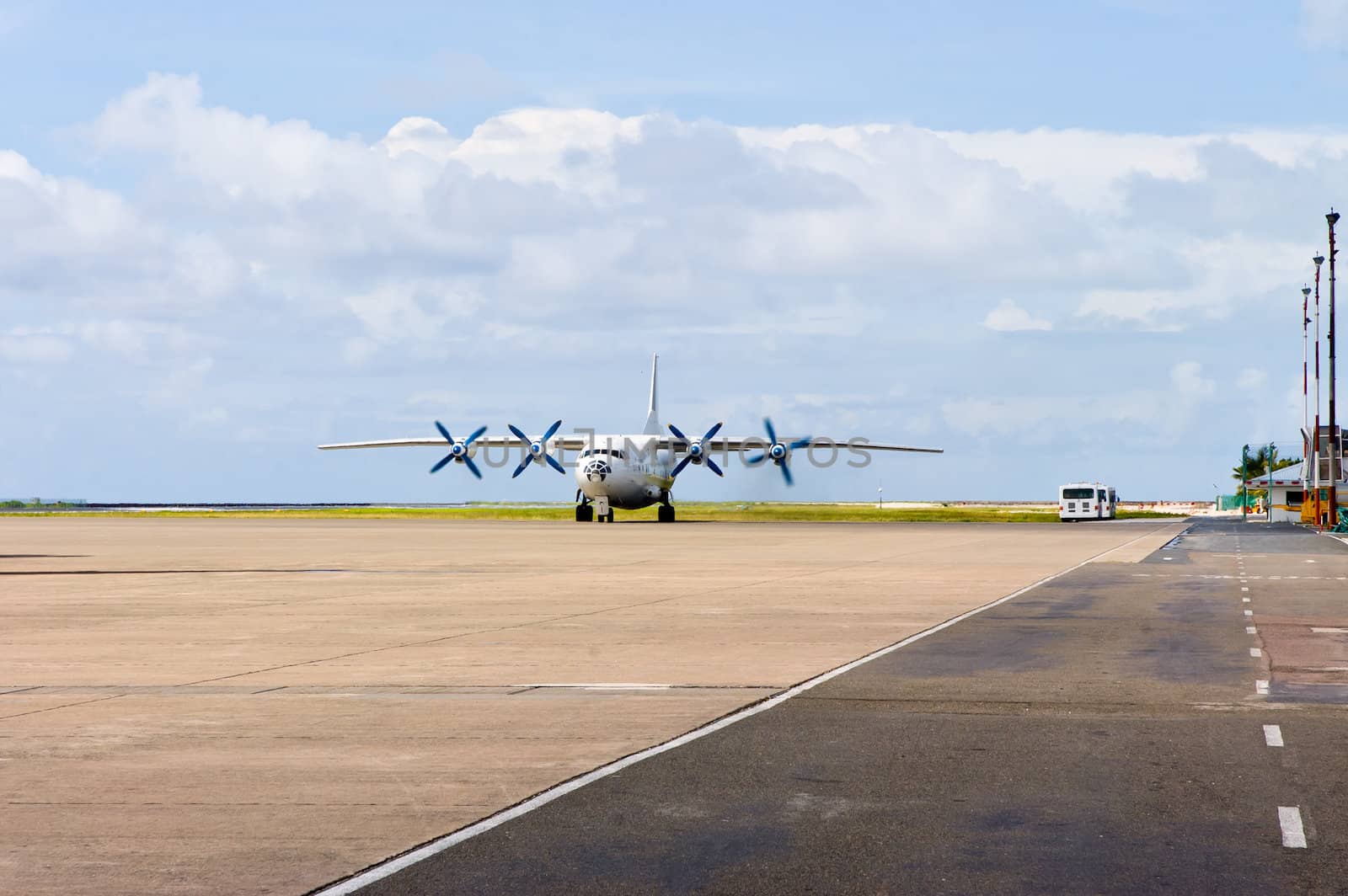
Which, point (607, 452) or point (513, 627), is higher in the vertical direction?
point (607, 452)

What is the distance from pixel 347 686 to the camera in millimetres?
13695

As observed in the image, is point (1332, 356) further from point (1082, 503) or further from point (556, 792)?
point (556, 792)

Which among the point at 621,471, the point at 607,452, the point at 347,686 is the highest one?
the point at 607,452

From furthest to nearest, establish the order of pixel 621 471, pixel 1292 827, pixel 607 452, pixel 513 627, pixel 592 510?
pixel 592 510
pixel 621 471
pixel 607 452
pixel 513 627
pixel 1292 827

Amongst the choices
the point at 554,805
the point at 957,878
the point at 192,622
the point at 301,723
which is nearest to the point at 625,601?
the point at 192,622

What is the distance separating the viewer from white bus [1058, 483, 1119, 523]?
102 meters

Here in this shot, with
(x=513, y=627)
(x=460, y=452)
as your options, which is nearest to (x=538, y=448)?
(x=460, y=452)

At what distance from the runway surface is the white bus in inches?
2743

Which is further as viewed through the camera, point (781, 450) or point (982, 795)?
point (781, 450)

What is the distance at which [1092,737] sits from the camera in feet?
35.8

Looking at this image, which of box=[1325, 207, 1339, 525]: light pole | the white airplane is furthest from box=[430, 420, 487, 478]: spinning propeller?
box=[1325, 207, 1339, 525]: light pole

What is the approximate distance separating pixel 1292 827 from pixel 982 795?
5.71 ft

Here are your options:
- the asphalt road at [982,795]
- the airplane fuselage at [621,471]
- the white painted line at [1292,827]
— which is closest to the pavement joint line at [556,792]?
the asphalt road at [982,795]

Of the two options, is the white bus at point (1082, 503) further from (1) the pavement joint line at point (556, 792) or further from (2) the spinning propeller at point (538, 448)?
(1) the pavement joint line at point (556, 792)
